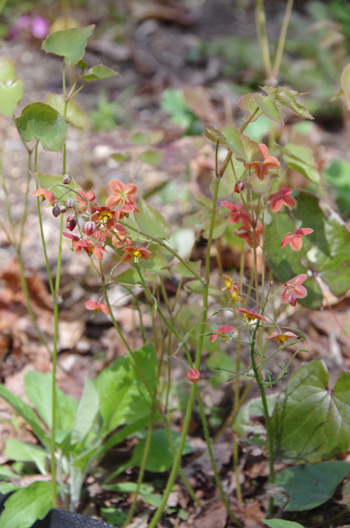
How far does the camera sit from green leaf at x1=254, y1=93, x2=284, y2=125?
0.67m

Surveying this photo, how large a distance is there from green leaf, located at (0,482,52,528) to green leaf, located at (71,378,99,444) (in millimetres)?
185

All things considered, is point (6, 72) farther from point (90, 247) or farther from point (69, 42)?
point (90, 247)

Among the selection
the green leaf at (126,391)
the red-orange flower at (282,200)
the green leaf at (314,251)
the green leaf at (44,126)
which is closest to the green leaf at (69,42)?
the green leaf at (44,126)

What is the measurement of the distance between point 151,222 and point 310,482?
684mm

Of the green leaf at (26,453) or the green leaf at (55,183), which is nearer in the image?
the green leaf at (55,183)

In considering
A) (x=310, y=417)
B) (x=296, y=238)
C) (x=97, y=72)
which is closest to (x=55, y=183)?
(x=97, y=72)

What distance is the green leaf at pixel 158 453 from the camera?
1.13m

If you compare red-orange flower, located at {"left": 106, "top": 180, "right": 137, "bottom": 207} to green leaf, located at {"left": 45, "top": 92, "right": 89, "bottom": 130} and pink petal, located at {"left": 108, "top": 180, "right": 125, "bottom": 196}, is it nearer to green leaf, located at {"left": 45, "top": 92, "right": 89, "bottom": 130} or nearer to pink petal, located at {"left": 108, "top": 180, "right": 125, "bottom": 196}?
pink petal, located at {"left": 108, "top": 180, "right": 125, "bottom": 196}

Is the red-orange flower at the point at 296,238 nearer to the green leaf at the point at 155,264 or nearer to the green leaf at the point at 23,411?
the green leaf at the point at 155,264

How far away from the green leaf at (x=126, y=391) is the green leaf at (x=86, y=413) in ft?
0.08

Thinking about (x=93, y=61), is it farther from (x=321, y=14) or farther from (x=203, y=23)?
(x=321, y=14)

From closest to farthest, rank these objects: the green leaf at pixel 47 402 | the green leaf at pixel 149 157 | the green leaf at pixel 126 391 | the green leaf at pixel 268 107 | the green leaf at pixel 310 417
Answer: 1. the green leaf at pixel 268 107
2. the green leaf at pixel 310 417
3. the green leaf at pixel 126 391
4. the green leaf at pixel 47 402
5. the green leaf at pixel 149 157

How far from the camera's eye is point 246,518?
1044mm

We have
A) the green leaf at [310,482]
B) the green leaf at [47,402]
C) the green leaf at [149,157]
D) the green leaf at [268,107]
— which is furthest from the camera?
the green leaf at [149,157]
